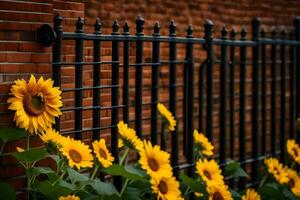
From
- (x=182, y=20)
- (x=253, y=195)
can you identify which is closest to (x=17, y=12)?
(x=253, y=195)

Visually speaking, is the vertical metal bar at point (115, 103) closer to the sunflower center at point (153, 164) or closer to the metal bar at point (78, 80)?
the metal bar at point (78, 80)

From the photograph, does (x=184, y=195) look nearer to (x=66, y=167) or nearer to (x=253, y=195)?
(x=253, y=195)

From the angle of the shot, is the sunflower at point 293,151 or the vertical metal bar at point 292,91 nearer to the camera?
the sunflower at point 293,151

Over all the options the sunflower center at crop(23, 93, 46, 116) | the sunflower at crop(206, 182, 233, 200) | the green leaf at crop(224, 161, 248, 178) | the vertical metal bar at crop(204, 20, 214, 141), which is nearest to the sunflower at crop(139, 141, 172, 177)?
the sunflower at crop(206, 182, 233, 200)

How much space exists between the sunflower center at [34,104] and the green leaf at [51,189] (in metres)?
0.38

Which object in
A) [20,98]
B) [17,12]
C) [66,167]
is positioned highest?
[17,12]

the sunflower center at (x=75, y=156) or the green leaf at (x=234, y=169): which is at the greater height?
the sunflower center at (x=75, y=156)

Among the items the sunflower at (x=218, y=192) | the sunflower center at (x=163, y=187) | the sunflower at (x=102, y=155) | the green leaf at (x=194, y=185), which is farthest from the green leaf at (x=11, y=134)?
the sunflower at (x=218, y=192)

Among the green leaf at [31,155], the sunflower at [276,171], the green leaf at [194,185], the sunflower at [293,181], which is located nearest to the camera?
the green leaf at [31,155]

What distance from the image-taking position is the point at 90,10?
22.2 feet

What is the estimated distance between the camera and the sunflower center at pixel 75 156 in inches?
182

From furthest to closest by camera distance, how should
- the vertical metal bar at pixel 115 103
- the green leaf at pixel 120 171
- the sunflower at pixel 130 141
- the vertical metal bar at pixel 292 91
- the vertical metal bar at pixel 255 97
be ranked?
the vertical metal bar at pixel 292 91, the vertical metal bar at pixel 255 97, the vertical metal bar at pixel 115 103, the sunflower at pixel 130 141, the green leaf at pixel 120 171

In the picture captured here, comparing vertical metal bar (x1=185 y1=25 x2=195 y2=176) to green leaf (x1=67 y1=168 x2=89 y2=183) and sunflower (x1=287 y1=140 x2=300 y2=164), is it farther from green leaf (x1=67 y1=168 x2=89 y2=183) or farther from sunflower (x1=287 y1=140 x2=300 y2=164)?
green leaf (x1=67 y1=168 x2=89 y2=183)

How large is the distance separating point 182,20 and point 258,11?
162cm
